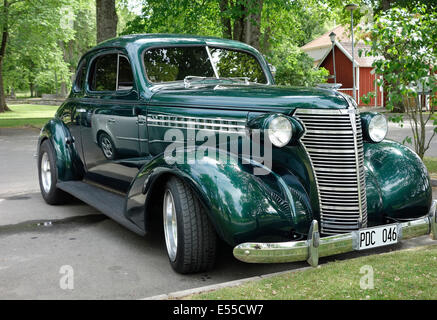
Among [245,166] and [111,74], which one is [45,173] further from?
[245,166]

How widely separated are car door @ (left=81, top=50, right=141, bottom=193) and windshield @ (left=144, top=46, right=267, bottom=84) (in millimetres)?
265

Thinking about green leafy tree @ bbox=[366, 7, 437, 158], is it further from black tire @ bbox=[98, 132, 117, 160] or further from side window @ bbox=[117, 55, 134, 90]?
black tire @ bbox=[98, 132, 117, 160]

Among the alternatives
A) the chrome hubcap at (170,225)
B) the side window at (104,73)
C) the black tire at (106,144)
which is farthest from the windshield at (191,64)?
the chrome hubcap at (170,225)

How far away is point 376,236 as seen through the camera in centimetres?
368

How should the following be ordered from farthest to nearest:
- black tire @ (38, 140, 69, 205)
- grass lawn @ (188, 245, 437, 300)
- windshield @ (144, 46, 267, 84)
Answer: black tire @ (38, 140, 69, 205)
windshield @ (144, 46, 267, 84)
grass lawn @ (188, 245, 437, 300)

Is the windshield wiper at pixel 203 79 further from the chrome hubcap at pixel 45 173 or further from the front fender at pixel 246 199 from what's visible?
the chrome hubcap at pixel 45 173

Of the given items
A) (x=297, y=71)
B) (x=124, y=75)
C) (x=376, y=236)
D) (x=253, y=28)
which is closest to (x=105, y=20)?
(x=253, y=28)

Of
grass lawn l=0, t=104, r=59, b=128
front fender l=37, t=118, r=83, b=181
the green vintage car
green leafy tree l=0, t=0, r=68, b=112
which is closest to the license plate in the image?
the green vintage car

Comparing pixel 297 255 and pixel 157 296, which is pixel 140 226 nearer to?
pixel 157 296

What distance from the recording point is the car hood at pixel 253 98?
3701 millimetres

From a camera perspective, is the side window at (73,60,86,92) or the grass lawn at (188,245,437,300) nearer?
the grass lawn at (188,245,437,300)

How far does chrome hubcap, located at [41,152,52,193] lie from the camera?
21.8 ft
